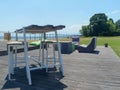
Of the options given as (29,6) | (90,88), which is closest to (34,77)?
(90,88)

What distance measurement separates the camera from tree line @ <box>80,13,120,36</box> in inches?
1899

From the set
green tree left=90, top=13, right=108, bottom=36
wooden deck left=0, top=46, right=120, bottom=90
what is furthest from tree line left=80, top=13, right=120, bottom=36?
wooden deck left=0, top=46, right=120, bottom=90

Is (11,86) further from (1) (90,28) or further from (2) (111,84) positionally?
(1) (90,28)

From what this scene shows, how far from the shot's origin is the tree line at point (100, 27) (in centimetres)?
4823

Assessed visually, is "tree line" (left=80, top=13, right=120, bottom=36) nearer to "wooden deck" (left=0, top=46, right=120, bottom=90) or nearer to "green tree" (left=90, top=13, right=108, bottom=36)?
"green tree" (left=90, top=13, right=108, bottom=36)

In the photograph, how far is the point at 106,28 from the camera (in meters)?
49.5

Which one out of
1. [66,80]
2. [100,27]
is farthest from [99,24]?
[66,80]

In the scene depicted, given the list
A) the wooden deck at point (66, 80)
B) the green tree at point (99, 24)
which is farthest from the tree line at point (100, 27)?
the wooden deck at point (66, 80)

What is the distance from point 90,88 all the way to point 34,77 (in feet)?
4.20

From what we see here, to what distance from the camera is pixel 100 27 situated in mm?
50062

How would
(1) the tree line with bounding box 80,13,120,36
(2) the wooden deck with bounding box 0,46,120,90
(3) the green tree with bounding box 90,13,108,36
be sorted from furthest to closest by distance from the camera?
(3) the green tree with bounding box 90,13,108,36, (1) the tree line with bounding box 80,13,120,36, (2) the wooden deck with bounding box 0,46,120,90

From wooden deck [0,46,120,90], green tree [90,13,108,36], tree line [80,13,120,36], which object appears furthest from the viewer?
green tree [90,13,108,36]

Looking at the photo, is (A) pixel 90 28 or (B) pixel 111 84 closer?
(B) pixel 111 84

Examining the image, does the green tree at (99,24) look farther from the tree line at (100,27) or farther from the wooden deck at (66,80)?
the wooden deck at (66,80)
